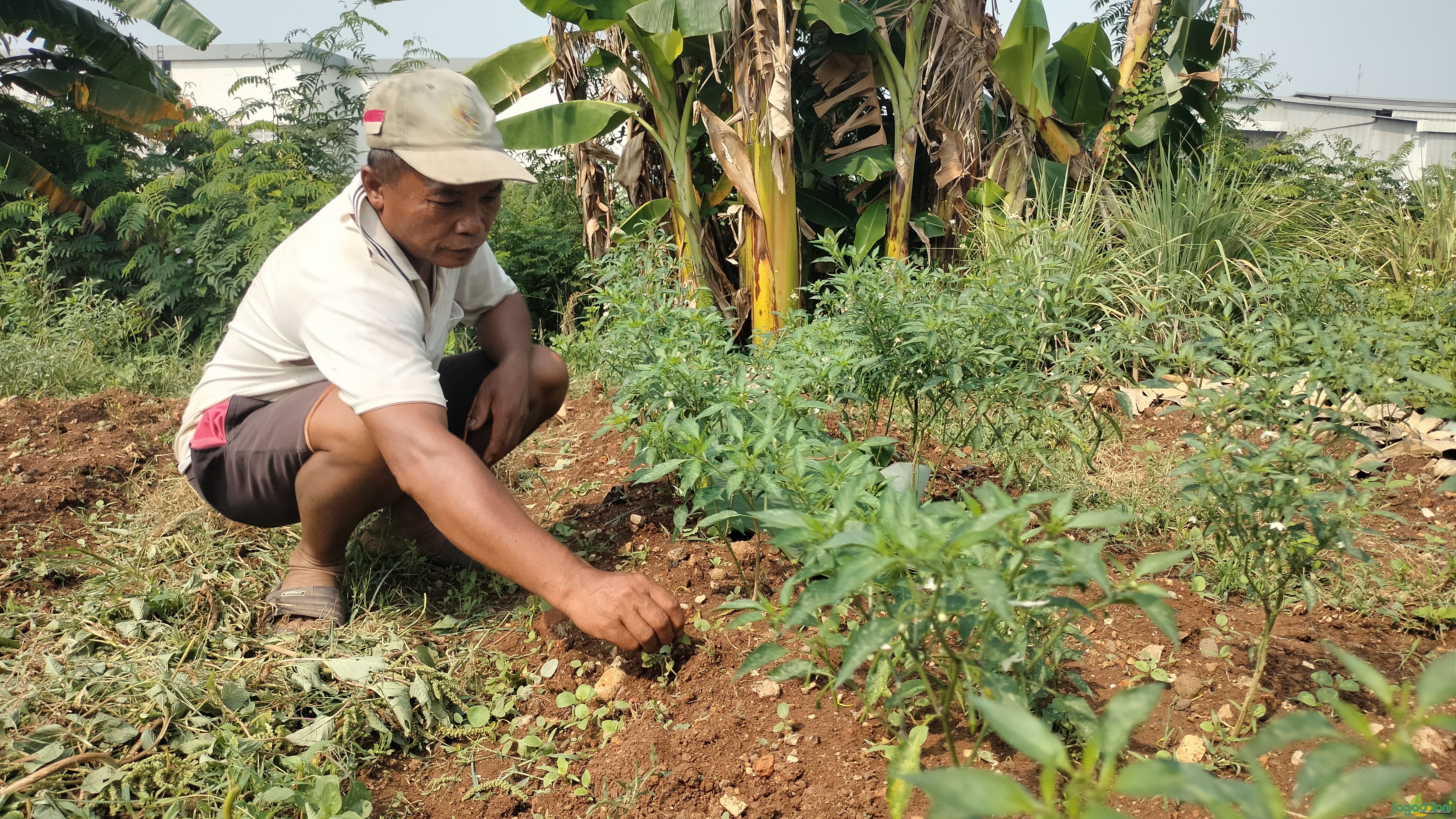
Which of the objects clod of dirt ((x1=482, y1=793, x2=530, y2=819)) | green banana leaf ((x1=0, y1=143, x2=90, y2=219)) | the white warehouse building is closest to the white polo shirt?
clod of dirt ((x1=482, y1=793, x2=530, y2=819))

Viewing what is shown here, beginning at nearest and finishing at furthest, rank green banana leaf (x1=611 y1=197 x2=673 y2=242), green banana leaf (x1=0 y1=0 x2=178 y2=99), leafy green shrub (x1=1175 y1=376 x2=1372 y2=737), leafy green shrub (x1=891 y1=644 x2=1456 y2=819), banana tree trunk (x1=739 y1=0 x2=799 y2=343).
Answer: leafy green shrub (x1=891 y1=644 x2=1456 y2=819)
leafy green shrub (x1=1175 y1=376 x2=1372 y2=737)
banana tree trunk (x1=739 y1=0 x2=799 y2=343)
green banana leaf (x1=611 y1=197 x2=673 y2=242)
green banana leaf (x1=0 y1=0 x2=178 y2=99)

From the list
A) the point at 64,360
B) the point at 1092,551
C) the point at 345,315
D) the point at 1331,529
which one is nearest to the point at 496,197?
the point at 345,315

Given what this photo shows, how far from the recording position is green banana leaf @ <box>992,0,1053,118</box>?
5.75 metres

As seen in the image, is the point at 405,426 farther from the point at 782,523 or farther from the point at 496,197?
the point at 782,523

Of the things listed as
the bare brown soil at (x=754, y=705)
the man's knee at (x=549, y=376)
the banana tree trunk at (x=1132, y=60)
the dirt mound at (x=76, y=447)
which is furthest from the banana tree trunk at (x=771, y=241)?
the dirt mound at (x=76, y=447)

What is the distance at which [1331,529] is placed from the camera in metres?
1.68

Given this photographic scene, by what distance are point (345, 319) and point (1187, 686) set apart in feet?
6.53

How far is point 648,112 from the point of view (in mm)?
6312

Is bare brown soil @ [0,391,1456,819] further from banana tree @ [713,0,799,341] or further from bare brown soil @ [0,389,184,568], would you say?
banana tree @ [713,0,799,341]

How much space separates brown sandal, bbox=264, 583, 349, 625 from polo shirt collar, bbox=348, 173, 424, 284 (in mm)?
865

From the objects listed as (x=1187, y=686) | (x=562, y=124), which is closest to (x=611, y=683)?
(x=1187, y=686)

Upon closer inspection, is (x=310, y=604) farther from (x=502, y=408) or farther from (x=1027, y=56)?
(x=1027, y=56)

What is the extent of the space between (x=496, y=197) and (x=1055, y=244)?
10.6 ft

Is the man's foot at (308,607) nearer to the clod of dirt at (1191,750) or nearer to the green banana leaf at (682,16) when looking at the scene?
the clod of dirt at (1191,750)
